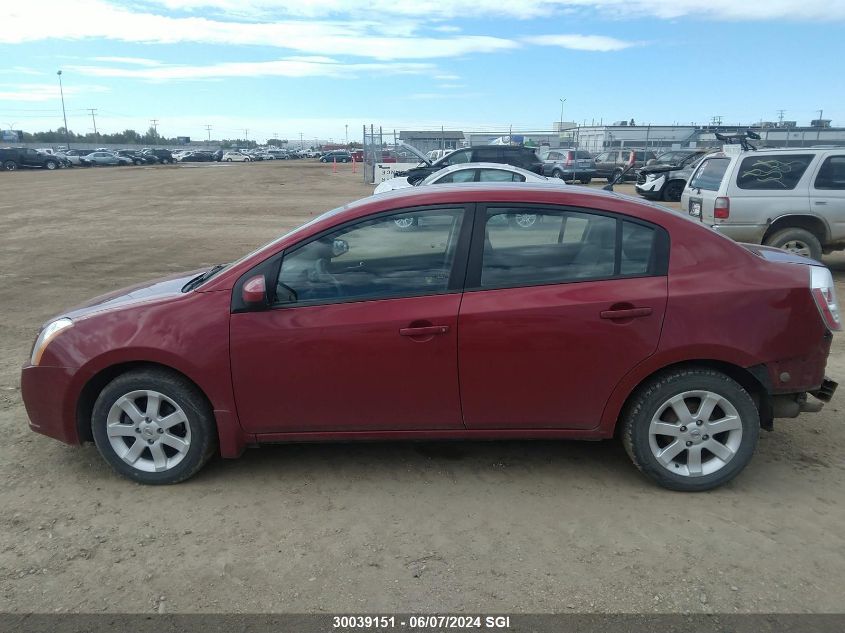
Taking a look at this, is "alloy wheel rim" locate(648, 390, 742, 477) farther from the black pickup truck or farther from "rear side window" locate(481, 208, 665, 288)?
the black pickup truck

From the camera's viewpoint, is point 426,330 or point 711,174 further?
point 711,174

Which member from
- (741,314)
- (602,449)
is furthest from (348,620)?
(741,314)

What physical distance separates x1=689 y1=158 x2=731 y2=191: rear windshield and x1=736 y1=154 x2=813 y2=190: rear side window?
37cm

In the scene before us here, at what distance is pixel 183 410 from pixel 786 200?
8.45m

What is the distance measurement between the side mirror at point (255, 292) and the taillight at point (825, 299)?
2.93 meters

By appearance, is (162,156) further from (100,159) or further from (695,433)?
(695,433)

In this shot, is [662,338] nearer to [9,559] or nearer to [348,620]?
[348,620]

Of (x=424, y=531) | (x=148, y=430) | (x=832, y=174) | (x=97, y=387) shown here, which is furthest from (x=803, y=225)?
(x=97, y=387)

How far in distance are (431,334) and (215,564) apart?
1.52 meters

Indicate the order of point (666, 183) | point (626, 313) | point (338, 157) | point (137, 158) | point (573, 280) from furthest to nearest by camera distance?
point (338, 157) < point (137, 158) < point (666, 183) < point (573, 280) < point (626, 313)

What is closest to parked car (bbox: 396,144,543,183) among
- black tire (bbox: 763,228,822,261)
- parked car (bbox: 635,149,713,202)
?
parked car (bbox: 635,149,713,202)

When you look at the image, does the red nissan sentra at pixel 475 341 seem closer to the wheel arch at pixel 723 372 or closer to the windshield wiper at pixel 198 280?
the wheel arch at pixel 723 372

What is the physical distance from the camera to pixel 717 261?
363cm

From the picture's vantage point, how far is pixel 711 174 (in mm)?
10477
